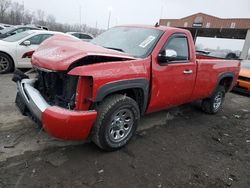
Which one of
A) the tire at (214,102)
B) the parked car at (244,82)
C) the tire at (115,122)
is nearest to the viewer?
the tire at (115,122)

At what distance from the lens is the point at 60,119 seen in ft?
8.89

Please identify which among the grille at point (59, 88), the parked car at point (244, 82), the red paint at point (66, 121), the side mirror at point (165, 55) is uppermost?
the side mirror at point (165, 55)

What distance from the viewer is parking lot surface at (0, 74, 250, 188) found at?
2832 mm

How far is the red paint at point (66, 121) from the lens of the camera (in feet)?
8.93

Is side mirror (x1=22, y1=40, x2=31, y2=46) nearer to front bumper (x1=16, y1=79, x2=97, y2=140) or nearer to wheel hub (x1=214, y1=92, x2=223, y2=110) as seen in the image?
front bumper (x1=16, y1=79, x2=97, y2=140)

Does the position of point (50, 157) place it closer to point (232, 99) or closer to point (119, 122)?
point (119, 122)

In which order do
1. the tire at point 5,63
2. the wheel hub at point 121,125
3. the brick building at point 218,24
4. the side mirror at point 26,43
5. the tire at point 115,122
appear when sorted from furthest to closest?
the brick building at point 218,24 → the side mirror at point 26,43 → the tire at point 5,63 → the wheel hub at point 121,125 → the tire at point 115,122

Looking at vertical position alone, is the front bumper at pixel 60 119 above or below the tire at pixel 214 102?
above

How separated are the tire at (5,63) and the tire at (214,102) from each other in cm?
630

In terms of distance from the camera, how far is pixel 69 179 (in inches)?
109

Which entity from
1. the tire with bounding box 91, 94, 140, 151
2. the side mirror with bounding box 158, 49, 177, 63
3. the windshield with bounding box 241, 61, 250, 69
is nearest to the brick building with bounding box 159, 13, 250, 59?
the windshield with bounding box 241, 61, 250, 69

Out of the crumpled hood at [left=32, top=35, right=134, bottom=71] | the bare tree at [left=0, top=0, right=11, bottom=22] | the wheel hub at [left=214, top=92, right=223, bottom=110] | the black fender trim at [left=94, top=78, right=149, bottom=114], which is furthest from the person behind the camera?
the bare tree at [left=0, top=0, right=11, bottom=22]

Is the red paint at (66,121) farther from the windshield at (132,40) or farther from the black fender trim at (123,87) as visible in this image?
the windshield at (132,40)

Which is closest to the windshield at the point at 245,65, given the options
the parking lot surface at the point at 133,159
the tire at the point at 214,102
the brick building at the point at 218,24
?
the tire at the point at 214,102
